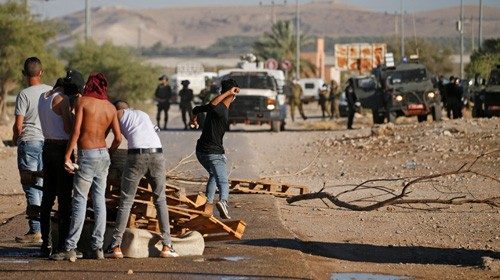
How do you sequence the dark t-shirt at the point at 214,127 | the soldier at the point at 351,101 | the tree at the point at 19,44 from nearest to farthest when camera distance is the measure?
the dark t-shirt at the point at 214,127 < the soldier at the point at 351,101 < the tree at the point at 19,44

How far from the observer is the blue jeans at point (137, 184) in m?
13.1

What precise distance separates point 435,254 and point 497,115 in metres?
31.9

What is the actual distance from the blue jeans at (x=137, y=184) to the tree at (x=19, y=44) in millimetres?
44907

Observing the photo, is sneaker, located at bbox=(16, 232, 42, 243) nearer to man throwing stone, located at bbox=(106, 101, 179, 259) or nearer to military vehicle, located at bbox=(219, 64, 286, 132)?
man throwing stone, located at bbox=(106, 101, 179, 259)

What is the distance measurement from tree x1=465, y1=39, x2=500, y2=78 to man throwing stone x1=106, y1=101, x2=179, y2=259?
2346 inches

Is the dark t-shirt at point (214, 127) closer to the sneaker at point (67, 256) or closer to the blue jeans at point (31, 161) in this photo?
the blue jeans at point (31, 161)

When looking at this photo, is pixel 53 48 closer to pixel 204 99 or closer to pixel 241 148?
pixel 204 99

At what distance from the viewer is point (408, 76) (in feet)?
148

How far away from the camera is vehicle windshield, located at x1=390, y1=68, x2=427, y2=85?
4491 cm

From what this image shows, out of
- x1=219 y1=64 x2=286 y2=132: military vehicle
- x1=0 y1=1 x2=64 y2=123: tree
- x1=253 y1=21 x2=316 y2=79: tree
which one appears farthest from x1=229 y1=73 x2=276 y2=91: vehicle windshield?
x1=253 y1=21 x2=316 y2=79: tree

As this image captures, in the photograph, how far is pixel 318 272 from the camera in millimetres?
13219

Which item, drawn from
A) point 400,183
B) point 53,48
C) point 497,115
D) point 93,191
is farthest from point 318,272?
point 53,48

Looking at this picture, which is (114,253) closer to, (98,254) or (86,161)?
(98,254)

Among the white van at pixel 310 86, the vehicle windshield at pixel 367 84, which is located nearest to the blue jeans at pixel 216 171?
the vehicle windshield at pixel 367 84
